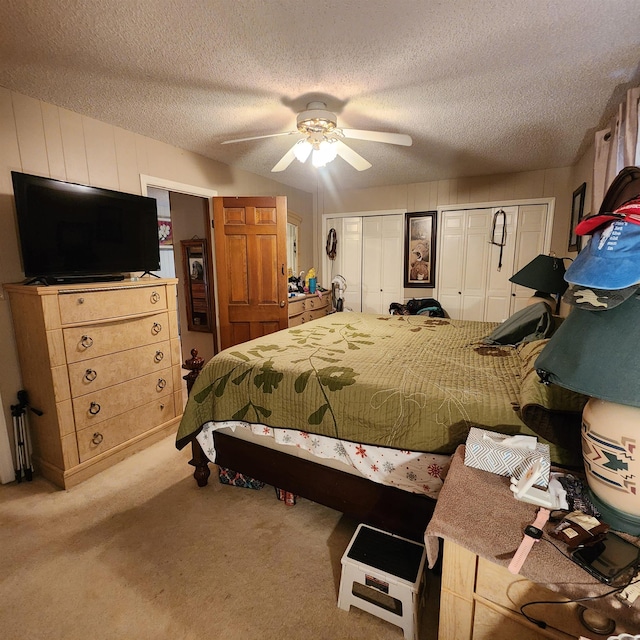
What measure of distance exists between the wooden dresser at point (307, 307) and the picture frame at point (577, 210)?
2829 millimetres

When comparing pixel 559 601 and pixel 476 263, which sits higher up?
pixel 476 263

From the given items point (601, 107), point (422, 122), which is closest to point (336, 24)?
point (422, 122)

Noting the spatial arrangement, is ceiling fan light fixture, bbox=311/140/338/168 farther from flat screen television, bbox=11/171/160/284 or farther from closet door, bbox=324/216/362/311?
closet door, bbox=324/216/362/311

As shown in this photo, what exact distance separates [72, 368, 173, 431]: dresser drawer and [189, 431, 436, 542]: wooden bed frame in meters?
0.73

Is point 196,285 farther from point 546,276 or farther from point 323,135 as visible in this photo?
point 546,276

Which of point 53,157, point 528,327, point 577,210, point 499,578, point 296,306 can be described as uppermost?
point 53,157

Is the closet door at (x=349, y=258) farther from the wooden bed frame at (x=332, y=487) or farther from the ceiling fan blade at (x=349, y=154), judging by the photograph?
the wooden bed frame at (x=332, y=487)

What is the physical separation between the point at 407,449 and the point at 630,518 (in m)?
0.73

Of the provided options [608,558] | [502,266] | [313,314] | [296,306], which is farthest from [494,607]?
[502,266]

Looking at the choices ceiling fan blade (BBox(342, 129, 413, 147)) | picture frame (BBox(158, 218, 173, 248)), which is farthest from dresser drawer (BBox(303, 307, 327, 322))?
picture frame (BBox(158, 218, 173, 248))

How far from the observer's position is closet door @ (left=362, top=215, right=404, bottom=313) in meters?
4.91

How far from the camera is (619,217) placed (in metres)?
0.78

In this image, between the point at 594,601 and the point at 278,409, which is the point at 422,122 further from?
the point at 594,601

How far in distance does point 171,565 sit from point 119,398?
123cm
